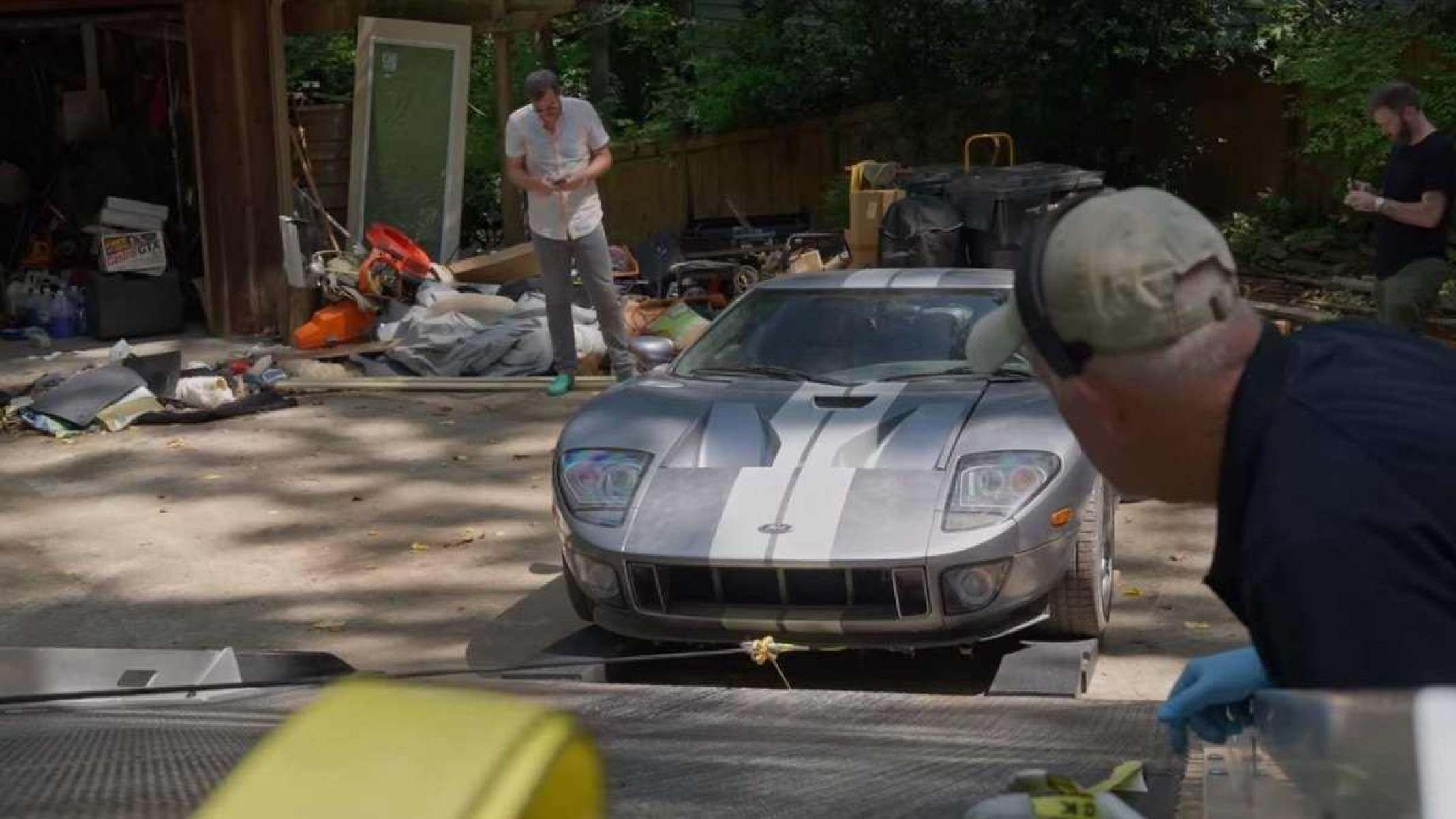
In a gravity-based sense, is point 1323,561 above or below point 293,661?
above

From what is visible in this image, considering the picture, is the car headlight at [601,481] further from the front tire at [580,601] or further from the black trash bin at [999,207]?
the black trash bin at [999,207]

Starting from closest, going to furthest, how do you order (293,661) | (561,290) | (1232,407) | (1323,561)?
(1323,561)
(1232,407)
(293,661)
(561,290)

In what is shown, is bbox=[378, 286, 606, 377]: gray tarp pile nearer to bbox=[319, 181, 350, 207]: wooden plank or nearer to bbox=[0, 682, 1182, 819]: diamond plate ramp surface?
bbox=[319, 181, 350, 207]: wooden plank

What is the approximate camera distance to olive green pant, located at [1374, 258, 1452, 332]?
379 inches

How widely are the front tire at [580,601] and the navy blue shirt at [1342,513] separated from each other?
180 inches

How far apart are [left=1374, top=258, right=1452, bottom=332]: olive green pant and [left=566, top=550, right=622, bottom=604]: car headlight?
17.4 ft

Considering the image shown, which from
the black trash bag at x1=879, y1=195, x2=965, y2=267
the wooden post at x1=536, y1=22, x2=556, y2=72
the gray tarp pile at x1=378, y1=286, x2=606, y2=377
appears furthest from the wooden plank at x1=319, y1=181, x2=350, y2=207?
the wooden post at x1=536, y1=22, x2=556, y2=72

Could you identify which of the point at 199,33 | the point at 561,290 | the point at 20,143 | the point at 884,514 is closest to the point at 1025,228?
the point at 561,290

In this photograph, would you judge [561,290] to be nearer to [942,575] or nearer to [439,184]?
[439,184]

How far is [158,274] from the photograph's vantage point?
15.0 metres

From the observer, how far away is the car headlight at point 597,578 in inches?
241

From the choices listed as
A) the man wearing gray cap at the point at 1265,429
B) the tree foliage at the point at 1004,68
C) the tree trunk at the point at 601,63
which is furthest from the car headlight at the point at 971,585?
the tree trunk at the point at 601,63

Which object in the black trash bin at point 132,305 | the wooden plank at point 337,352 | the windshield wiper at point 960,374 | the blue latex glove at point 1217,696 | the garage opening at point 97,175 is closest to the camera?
the blue latex glove at point 1217,696

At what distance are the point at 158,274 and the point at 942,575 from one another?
35.4ft
